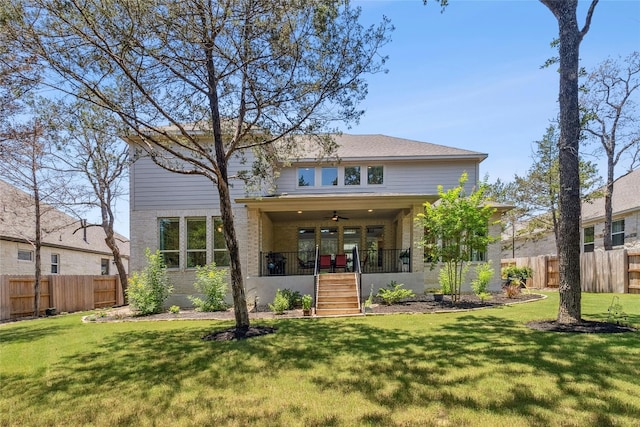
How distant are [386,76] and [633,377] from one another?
6561mm

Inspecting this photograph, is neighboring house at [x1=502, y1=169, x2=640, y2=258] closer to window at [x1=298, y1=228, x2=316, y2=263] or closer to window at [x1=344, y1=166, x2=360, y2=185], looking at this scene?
window at [x1=344, y1=166, x2=360, y2=185]

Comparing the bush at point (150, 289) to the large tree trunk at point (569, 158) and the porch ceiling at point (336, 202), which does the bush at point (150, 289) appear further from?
the large tree trunk at point (569, 158)

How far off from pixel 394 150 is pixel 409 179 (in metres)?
1.44

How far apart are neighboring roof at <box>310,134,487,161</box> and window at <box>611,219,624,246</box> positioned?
9206 mm

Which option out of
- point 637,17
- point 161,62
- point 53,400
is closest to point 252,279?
point 161,62

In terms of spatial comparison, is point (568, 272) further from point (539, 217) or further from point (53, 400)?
point (539, 217)

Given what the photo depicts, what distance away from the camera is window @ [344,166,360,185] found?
15039 mm

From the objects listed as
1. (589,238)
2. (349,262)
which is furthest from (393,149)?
(589,238)

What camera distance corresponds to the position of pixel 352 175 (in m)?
15.1

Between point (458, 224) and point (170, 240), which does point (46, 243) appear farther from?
point (458, 224)

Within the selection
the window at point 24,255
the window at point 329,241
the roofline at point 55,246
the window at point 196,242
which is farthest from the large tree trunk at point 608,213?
the window at point 24,255

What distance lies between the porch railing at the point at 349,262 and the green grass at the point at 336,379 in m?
6.06

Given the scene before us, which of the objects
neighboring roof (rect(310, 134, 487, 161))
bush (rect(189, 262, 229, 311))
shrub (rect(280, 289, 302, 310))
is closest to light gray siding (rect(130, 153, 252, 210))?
bush (rect(189, 262, 229, 311))

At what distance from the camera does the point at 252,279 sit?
40.9 ft
